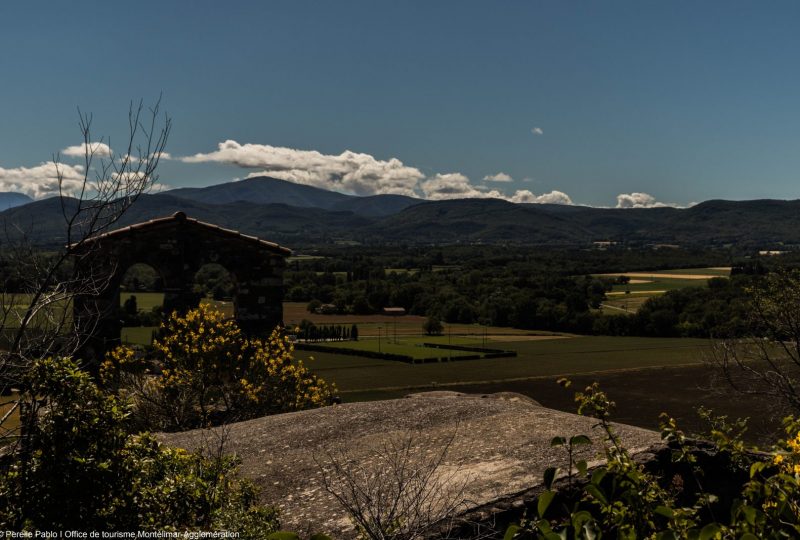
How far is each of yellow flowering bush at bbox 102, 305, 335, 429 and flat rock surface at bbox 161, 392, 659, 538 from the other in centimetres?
277

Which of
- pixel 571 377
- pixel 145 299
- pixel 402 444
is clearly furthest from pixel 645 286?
pixel 402 444

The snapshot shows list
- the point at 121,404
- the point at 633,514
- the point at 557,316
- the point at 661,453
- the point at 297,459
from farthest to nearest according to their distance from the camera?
the point at 557,316
the point at 297,459
the point at 661,453
the point at 121,404
the point at 633,514

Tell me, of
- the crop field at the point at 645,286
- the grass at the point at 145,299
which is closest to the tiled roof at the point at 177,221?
the grass at the point at 145,299

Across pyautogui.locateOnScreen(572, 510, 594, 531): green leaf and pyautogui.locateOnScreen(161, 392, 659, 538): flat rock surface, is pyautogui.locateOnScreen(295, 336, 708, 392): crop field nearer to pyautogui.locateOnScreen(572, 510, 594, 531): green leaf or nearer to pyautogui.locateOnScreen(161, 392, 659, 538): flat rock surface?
pyautogui.locateOnScreen(161, 392, 659, 538): flat rock surface

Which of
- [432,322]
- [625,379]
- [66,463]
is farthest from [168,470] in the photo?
[432,322]

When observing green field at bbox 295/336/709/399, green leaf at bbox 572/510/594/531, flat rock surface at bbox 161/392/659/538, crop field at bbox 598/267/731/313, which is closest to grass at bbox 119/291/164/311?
green field at bbox 295/336/709/399

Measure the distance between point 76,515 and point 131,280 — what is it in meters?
92.8

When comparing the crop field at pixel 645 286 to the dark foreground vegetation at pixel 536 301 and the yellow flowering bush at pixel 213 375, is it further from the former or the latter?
the yellow flowering bush at pixel 213 375

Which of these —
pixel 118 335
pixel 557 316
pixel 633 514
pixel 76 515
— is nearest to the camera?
pixel 633 514

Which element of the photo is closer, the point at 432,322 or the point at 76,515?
the point at 76,515

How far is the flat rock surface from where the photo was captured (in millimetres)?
8758

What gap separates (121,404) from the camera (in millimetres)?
6484

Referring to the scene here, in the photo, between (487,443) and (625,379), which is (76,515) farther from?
(625,379)

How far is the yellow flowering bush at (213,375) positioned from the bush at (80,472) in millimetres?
9135
